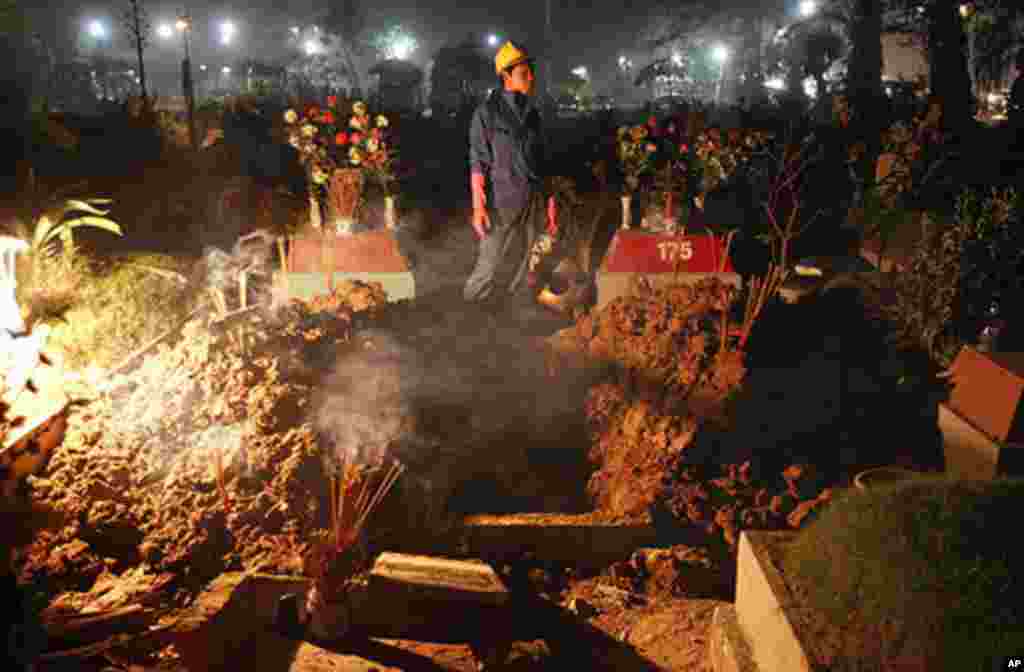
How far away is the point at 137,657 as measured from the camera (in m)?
3.59

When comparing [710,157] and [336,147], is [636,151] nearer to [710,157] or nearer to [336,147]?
[710,157]

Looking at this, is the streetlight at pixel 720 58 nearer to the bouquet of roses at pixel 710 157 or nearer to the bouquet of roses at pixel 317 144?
the bouquet of roses at pixel 710 157

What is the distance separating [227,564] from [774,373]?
4262 mm

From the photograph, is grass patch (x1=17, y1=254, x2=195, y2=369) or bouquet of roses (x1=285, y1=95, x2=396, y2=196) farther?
bouquet of roses (x1=285, y1=95, x2=396, y2=196)

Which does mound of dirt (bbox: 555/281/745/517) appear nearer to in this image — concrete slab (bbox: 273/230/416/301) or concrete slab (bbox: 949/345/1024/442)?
concrete slab (bbox: 949/345/1024/442)

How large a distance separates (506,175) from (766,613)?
17.0 feet

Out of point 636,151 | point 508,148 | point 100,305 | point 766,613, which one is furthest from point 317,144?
point 766,613

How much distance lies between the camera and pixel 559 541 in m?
5.48

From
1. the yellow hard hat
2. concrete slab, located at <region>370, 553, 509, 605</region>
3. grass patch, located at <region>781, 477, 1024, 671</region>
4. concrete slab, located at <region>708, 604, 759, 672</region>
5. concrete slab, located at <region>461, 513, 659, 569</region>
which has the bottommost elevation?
concrete slab, located at <region>461, 513, 659, 569</region>

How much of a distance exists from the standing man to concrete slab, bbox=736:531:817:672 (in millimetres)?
4602

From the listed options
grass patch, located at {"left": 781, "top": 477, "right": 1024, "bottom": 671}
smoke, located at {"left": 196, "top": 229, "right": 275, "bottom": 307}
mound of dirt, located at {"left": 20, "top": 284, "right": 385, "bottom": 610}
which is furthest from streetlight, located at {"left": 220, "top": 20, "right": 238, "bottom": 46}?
grass patch, located at {"left": 781, "top": 477, "right": 1024, "bottom": 671}

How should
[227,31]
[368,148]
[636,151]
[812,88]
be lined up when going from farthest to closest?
[227,31] < [812,88] < [636,151] < [368,148]

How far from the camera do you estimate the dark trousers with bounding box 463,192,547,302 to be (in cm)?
789

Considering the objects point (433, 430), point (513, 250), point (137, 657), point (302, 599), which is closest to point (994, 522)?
point (302, 599)
